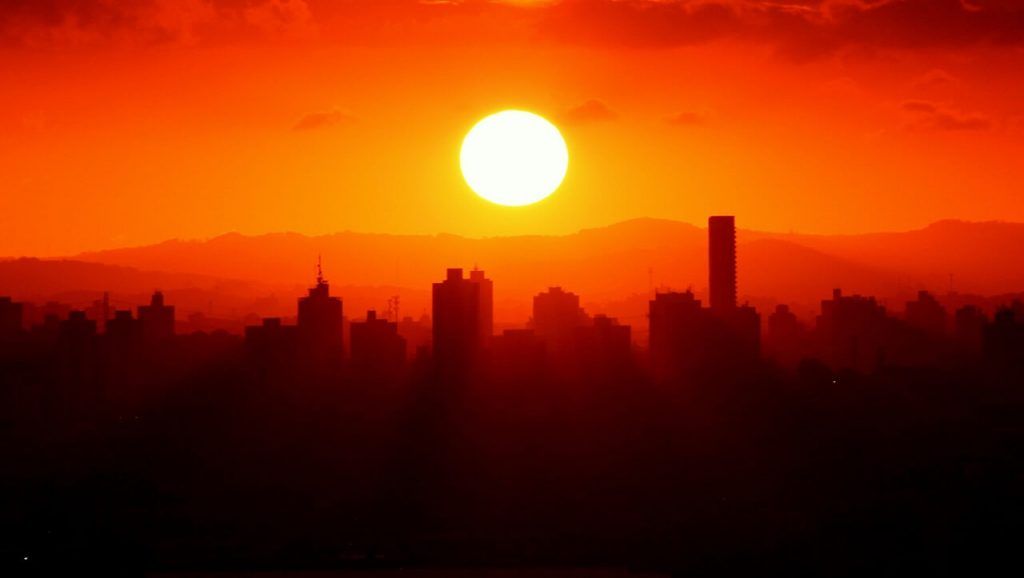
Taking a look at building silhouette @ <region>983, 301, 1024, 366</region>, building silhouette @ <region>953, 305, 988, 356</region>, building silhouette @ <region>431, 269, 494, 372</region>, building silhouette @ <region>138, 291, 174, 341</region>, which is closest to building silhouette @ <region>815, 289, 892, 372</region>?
building silhouette @ <region>953, 305, 988, 356</region>

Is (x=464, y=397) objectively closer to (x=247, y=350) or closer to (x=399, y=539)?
(x=247, y=350)

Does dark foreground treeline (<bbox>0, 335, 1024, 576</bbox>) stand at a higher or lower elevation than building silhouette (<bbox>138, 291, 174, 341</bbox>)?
lower

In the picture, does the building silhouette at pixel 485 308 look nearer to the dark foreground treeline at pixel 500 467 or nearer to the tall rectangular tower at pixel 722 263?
the dark foreground treeline at pixel 500 467

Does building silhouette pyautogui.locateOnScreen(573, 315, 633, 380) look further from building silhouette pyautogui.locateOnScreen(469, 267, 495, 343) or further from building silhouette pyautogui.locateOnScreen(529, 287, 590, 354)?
building silhouette pyautogui.locateOnScreen(529, 287, 590, 354)

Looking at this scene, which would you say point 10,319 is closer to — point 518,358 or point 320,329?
point 320,329

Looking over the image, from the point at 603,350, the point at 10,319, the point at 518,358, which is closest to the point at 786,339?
the point at 603,350

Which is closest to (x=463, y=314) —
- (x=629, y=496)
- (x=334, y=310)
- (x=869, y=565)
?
(x=334, y=310)
